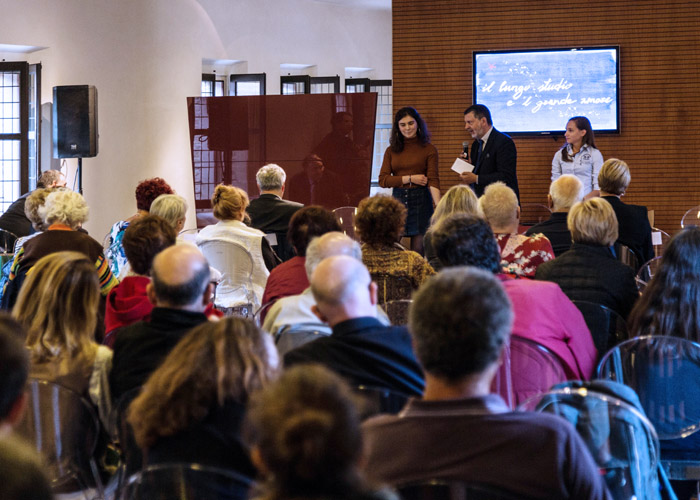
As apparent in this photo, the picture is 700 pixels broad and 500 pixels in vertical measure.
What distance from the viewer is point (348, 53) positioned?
12.5m

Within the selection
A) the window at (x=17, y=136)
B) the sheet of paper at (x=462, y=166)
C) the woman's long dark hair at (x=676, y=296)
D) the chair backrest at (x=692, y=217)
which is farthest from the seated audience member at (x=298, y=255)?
the window at (x=17, y=136)

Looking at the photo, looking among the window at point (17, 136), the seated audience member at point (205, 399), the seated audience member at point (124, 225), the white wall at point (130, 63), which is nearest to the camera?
the seated audience member at point (205, 399)

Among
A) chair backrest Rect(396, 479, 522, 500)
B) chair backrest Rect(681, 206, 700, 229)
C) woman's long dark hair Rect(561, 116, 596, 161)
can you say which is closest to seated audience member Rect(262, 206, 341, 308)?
chair backrest Rect(396, 479, 522, 500)

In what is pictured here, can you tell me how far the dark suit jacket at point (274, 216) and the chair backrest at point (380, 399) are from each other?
391 cm

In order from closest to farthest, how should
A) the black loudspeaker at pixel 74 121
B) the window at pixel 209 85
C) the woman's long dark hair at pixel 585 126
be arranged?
the woman's long dark hair at pixel 585 126 → the black loudspeaker at pixel 74 121 → the window at pixel 209 85

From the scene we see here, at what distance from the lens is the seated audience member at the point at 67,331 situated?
99.3 inches

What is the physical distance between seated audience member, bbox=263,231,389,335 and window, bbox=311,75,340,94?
912 cm

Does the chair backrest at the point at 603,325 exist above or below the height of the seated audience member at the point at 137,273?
below

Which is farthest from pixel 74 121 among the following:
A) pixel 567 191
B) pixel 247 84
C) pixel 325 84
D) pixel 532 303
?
pixel 532 303

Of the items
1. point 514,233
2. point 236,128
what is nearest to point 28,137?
point 236,128

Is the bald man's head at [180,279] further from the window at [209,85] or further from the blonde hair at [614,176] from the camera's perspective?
the window at [209,85]

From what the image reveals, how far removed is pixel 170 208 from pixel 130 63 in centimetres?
623

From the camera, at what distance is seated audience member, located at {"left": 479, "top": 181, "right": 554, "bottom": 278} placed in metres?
4.12

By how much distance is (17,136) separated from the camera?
1076 cm
